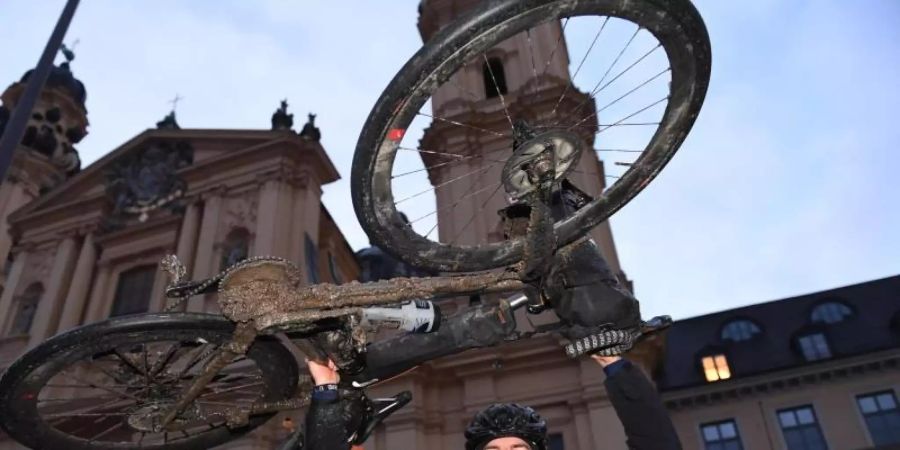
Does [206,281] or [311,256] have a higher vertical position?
[311,256]

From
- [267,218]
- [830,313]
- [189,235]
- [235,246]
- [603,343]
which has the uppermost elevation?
[189,235]

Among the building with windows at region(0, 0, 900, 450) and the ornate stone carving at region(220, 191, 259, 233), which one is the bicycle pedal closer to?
the building with windows at region(0, 0, 900, 450)

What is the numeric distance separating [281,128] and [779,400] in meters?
17.3

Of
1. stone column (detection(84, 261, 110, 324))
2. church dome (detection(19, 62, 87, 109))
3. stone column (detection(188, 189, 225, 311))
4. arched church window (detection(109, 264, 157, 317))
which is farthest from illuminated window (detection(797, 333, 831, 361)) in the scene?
church dome (detection(19, 62, 87, 109))

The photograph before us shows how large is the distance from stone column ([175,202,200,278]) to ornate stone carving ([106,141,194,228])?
0.73m

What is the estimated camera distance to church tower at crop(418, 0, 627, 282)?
16547 mm

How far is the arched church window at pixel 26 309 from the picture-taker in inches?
715

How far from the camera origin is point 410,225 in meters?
3.31

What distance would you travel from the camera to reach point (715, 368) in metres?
23.3

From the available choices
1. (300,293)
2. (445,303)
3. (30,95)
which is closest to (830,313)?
(445,303)

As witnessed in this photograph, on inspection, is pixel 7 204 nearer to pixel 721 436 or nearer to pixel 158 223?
pixel 158 223

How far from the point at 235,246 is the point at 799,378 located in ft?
56.9

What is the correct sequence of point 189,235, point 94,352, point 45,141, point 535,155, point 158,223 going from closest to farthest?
point 535,155 → point 94,352 → point 189,235 → point 158,223 → point 45,141

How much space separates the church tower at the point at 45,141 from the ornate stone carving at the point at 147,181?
6828mm
